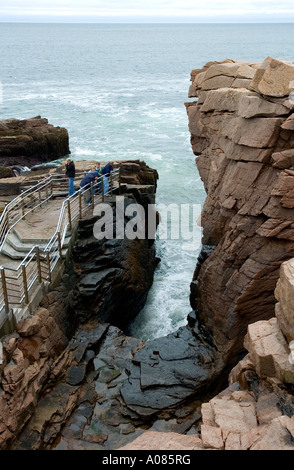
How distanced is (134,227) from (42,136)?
888 inches

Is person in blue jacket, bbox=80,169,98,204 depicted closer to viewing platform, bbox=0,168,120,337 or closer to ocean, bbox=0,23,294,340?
viewing platform, bbox=0,168,120,337

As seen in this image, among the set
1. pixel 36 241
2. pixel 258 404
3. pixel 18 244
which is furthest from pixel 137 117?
pixel 258 404

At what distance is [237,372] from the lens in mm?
11219

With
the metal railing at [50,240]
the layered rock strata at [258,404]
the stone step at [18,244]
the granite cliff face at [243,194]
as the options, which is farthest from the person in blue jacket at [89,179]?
the layered rock strata at [258,404]

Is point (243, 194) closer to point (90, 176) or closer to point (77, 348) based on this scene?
point (90, 176)

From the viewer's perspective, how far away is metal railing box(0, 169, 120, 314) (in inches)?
530

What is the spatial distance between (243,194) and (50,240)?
22.0ft

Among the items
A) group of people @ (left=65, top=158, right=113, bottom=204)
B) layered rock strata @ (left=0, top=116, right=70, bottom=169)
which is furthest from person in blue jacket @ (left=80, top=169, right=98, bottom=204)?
layered rock strata @ (left=0, top=116, right=70, bottom=169)

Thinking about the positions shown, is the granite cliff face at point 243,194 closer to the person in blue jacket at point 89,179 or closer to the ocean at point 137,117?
the ocean at point 137,117

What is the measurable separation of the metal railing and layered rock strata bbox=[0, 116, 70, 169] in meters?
16.1

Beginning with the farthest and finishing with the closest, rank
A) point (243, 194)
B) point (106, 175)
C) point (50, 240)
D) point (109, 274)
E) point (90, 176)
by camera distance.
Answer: point (106, 175) < point (90, 176) < point (109, 274) < point (243, 194) < point (50, 240)

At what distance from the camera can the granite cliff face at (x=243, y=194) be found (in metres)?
14.9

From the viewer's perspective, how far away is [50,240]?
51.2ft

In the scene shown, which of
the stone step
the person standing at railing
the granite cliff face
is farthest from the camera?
the person standing at railing
